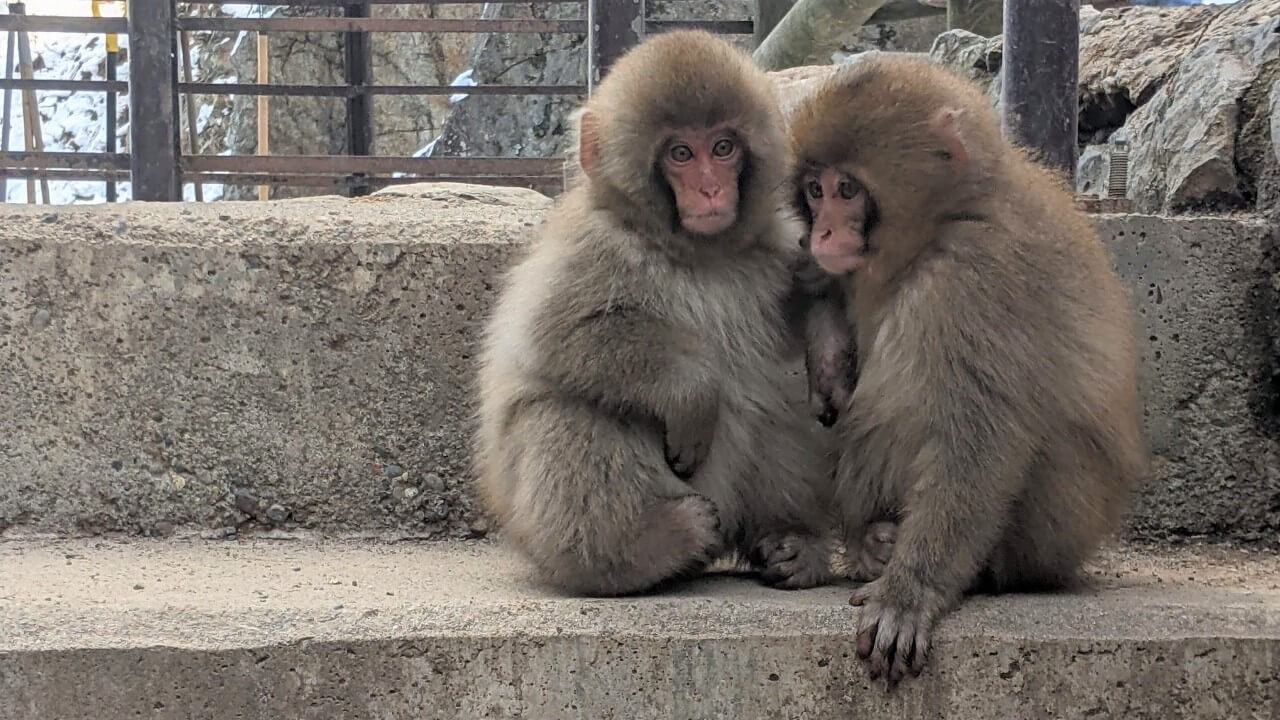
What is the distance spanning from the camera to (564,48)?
15.2 m

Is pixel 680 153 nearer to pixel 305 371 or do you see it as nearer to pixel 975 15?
pixel 305 371

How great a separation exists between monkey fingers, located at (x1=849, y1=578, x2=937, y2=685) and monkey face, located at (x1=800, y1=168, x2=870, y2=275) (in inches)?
28.8

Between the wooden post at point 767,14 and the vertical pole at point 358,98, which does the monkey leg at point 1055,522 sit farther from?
the wooden post at point 767,14

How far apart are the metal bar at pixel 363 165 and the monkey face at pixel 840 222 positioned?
4.21 meters

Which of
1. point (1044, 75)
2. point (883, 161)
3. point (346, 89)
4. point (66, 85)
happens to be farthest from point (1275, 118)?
point (66, 85)

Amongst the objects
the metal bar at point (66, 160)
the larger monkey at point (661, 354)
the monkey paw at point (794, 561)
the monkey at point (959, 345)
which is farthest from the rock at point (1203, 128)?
the metal bar at point (66, 160)

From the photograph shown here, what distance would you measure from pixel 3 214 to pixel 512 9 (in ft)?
38.9

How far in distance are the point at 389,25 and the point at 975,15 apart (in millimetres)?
3805

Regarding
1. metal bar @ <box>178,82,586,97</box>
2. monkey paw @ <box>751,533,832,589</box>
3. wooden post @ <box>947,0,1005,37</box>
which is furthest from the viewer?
wooden post @ <box>947,0,1005,37</box>

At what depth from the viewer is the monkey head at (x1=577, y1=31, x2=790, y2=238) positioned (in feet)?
10.1

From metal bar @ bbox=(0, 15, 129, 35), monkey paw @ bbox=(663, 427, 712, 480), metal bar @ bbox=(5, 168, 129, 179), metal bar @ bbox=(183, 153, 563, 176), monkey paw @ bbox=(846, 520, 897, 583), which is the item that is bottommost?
monkey paw @ bbox=(846, 520, 897, 583)

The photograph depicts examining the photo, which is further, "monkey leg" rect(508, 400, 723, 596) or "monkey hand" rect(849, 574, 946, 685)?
"monkey leg" rect(508, 400, 723, 596)

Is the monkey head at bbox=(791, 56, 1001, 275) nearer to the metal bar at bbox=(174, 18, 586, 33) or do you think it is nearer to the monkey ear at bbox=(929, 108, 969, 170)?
the monkey ear at bbox=(929, 108, 969, 170)

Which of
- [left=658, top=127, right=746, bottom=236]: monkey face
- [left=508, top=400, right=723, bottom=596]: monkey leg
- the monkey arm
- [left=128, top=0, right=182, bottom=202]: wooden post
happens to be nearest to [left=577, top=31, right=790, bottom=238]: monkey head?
[left=658, top=127, right=746, bottom=236]: monkey face
